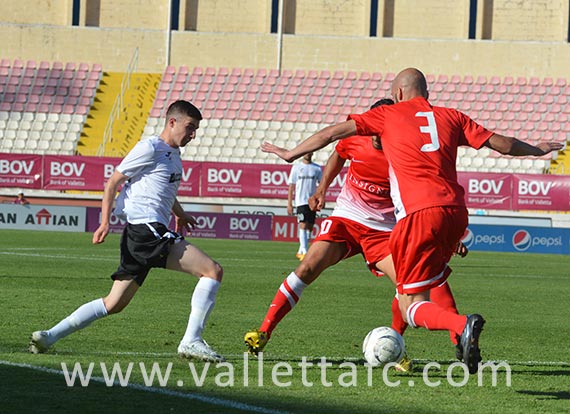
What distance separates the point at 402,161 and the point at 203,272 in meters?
1.79

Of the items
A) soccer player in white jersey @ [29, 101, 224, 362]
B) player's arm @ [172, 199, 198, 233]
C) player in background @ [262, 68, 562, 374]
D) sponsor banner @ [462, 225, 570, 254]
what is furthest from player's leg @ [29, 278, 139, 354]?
sponsor banner @ [462, 225, 570, 254]

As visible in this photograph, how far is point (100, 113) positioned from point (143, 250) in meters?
33.8

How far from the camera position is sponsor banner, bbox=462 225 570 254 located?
29.5 metres

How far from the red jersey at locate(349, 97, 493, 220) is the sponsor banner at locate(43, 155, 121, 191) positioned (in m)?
27.9

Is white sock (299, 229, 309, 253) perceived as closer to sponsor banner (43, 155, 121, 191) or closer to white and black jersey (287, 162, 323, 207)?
white and black jersey (287, 162, 323, 207)

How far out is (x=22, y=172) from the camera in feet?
115

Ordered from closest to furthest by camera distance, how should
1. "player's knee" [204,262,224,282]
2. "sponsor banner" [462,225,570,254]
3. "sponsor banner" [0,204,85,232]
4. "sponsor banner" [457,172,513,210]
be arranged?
"player's knee" [204,262,224,282] < "sponsor banner" [462,225,570,254] < "sponsor banner" [0,204,85,232] < "sponsor banner" [457,172,513,210]

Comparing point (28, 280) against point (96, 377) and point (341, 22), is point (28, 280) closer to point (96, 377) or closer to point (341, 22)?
point (96, 377)

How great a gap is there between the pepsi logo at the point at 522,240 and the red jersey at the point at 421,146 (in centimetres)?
2282

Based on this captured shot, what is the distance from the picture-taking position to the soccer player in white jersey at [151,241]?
8.03 m

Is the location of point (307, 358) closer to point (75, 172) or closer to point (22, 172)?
point (75, 172)

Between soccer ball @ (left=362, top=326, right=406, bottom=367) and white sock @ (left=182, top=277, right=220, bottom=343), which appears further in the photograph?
white sock @ (left=182, top=277, right=220, bottom=343)

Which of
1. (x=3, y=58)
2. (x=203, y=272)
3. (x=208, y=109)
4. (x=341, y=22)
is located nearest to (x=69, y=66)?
(x=3, y=58)

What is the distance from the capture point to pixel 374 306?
13.5 metres
